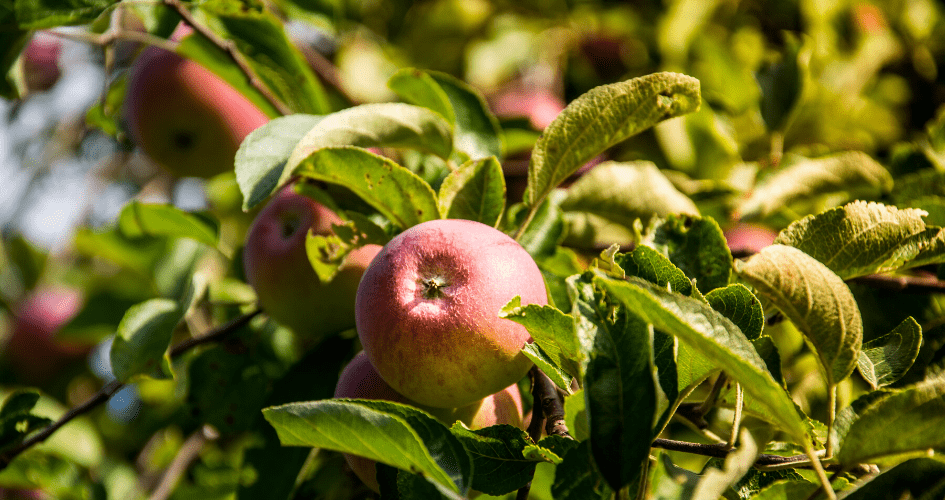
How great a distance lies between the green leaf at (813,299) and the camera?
1.78 ft

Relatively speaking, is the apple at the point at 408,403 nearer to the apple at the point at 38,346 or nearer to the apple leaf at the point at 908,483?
the apple leaf at the point at 908,483

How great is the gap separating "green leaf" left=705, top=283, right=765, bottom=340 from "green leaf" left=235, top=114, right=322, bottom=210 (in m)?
0.46

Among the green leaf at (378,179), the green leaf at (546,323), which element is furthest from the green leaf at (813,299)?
the green leaf at (378,179)

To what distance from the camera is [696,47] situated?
69.8 inches

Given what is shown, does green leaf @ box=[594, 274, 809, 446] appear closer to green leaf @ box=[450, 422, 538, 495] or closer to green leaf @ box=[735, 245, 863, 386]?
green leaf @ box=[735, 245, 863, 386]

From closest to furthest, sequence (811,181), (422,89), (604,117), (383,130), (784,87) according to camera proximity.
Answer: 1. (604,117)
2. (383,130)
3. (422,89)
4. (811,181)
5. (784,87)

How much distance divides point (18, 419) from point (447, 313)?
723 millimetres

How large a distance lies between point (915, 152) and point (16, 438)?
154 centimetres

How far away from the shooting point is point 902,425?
1.83 ft

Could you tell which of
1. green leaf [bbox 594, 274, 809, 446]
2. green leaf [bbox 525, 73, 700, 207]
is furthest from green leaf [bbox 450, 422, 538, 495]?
green leaf [bbox 525, 73, 700, 207]

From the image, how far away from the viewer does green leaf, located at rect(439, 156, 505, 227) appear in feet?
2.65

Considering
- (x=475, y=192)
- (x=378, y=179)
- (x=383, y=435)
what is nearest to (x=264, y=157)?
(x=378, y=179)

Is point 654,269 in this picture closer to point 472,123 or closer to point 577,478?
point 577,478

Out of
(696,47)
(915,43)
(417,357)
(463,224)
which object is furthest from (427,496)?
(915,43)
